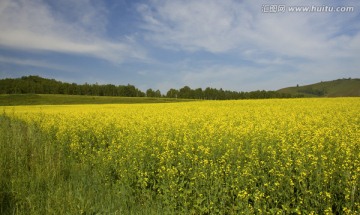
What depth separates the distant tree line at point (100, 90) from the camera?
375ft

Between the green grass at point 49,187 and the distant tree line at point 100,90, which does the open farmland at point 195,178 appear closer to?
the green grass at point 49,187

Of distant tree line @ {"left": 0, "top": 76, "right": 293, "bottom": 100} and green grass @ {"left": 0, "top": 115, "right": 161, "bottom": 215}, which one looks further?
→ distant tree line @ {"left": 0, "top": 76, "right": 293, "bottom": 100}

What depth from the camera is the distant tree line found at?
114 m

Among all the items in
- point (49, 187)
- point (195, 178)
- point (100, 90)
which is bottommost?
point (49, 187)

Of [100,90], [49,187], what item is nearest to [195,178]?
[49,187]

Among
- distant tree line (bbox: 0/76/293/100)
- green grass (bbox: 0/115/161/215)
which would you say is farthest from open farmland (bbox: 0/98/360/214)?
distant tree line (bbox: 0/76/293/100)

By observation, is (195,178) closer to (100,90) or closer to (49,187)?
(49,187)

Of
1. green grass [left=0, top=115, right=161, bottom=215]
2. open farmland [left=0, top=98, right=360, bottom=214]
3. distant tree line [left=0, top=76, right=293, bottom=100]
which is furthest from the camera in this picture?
distant tree line [left=0, top=76, right=293, bottom=100]

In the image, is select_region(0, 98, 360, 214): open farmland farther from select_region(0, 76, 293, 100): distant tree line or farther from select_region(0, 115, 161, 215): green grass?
select_region(0, 76, 293, 100): distant tree line

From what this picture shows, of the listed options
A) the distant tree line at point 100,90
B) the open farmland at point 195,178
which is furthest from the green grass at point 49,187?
the distant tree line at point 100,90

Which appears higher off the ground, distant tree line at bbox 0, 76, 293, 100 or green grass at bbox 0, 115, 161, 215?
distant tree line at bbox 0, 76, 293, 100

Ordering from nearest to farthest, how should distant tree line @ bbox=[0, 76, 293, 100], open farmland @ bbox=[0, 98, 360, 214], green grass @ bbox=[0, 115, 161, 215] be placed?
open farmland @ bbox=[0, 98, 360, 214] < green grass @ bbox=[0, 115, 161, 215] < distant tree line @ bbox=[0, 76, 293, 100]

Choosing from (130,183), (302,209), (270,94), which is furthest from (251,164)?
(270,94)

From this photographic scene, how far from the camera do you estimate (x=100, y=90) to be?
131 metres
